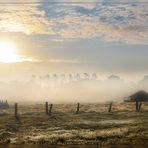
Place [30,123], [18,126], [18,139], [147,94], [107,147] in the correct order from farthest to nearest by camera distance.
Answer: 1. [147,94]
2. [30,123]
3. [18,126]
4. [18,139]
5. [107,147]

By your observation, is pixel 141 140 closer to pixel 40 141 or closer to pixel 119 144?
pixel 119 144

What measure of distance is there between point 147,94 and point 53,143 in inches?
2657

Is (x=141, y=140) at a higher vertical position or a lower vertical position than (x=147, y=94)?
lower

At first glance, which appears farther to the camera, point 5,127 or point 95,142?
point 5,127

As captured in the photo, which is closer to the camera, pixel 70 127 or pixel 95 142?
pixel 95 142

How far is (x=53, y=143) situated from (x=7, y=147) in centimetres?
429

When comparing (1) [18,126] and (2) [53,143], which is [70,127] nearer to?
(1) [18,126]

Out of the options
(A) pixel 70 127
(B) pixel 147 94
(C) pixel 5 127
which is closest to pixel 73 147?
(A) pixel 70 127

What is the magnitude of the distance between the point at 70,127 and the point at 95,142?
14451 mm

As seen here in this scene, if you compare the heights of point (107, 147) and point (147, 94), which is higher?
point (147, 94)

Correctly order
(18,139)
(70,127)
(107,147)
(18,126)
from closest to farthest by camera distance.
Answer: (107,147)
(18,139)
(70,127)
(18,126)

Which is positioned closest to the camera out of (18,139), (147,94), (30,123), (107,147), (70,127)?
(107,147)

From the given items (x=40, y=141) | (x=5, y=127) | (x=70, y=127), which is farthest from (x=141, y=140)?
(x=5, y=127)

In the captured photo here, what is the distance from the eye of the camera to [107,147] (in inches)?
1203
